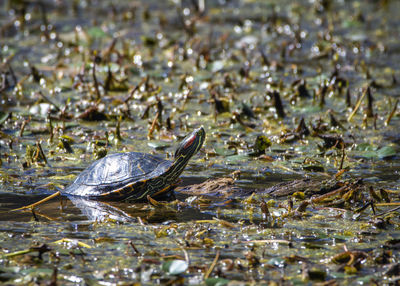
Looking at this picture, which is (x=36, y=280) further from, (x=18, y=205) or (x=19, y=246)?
(x=18, y=205)

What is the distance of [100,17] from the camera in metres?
13.2

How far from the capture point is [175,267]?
394 centimetres

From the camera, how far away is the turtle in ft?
18.1

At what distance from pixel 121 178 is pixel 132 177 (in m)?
0.10

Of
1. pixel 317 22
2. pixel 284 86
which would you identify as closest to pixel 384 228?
pixel 284 86

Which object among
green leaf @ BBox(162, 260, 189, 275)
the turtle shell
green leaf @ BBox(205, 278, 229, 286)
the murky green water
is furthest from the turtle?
green leaf @ BBox(205, 278, 229, 286)

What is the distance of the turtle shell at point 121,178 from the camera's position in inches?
217

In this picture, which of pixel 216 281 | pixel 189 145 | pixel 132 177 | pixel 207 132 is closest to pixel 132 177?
pixel 132 177

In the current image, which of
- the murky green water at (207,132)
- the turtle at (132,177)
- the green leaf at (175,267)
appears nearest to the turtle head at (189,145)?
the turtle at (132,177)

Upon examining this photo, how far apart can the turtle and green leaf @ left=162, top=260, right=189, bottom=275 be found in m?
1.59

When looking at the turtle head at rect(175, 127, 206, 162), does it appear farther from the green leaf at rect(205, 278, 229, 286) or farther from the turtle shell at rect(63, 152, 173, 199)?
the green leaf at rect(205, 278, 229, 286)

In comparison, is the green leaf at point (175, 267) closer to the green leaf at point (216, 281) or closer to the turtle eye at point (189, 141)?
the green leaf at point (216, 281)

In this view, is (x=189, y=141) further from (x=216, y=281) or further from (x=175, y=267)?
(x=216, y=281)

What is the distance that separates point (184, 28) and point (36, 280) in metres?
8.44
